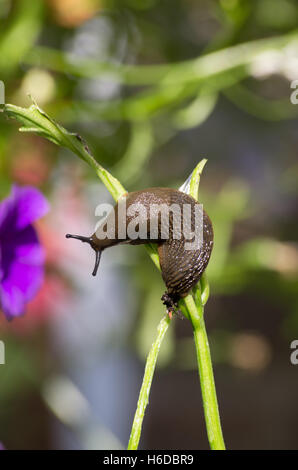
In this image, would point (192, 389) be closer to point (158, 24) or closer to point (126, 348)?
point (126, 348)

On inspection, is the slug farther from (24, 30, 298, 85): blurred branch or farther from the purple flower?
(24, 30, 298, 85): blurred branch

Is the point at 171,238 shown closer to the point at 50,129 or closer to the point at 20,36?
the point at 50,129

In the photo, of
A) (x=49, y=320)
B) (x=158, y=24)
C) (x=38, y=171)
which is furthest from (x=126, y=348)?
(x=158, y=24)

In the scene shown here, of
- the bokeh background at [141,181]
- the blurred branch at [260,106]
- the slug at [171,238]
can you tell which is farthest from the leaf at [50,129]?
the blurred branch at [260,106]

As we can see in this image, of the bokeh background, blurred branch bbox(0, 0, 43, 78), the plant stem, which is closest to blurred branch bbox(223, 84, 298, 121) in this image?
the bokeh background

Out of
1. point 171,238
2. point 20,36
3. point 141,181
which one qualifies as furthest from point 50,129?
point 141,181

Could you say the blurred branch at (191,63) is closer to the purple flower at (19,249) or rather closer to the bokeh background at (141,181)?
the bokeh background at (141,181)
